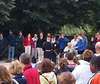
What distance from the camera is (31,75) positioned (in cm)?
902

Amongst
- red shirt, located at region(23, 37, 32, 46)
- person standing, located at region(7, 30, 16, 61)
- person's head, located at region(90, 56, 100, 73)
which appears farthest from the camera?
person standing, located at region(7, 30, 16, 61)

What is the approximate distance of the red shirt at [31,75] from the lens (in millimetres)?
8953

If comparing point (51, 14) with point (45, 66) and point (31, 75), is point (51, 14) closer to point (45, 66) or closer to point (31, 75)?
point (31, 75)

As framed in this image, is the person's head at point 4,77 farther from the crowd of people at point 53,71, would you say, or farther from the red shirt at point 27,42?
the red shirt at point 27,42

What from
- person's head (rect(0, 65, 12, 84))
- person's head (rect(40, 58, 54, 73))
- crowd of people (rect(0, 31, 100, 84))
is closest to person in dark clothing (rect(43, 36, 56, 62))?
crowd of people (rect(0, 31, 100, 84))

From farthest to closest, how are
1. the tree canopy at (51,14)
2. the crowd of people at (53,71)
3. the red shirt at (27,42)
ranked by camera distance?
the tree canopy at (51,14) < the red shirt at (27,42) < the crowd of people at (53,71)

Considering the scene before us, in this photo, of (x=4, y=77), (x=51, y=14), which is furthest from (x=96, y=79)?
(x=51, y=14)

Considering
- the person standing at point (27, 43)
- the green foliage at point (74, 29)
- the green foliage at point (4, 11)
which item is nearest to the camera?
the person standing at point (27, 43)

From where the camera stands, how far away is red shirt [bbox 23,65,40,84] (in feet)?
29.4

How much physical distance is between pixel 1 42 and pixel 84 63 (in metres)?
19.0

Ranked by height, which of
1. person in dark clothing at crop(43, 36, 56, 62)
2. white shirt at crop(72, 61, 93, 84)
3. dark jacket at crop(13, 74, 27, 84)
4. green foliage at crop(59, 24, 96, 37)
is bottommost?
green foliage at crop(59, 24, 96, 37)

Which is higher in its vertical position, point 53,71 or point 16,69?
point 16,69

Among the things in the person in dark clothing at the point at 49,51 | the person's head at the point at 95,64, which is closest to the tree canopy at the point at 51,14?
the person in dark clothing at the point at 49,51

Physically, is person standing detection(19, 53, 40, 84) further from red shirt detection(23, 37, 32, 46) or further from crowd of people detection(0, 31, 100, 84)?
red shirt detection(23, 37, 32, 46)
